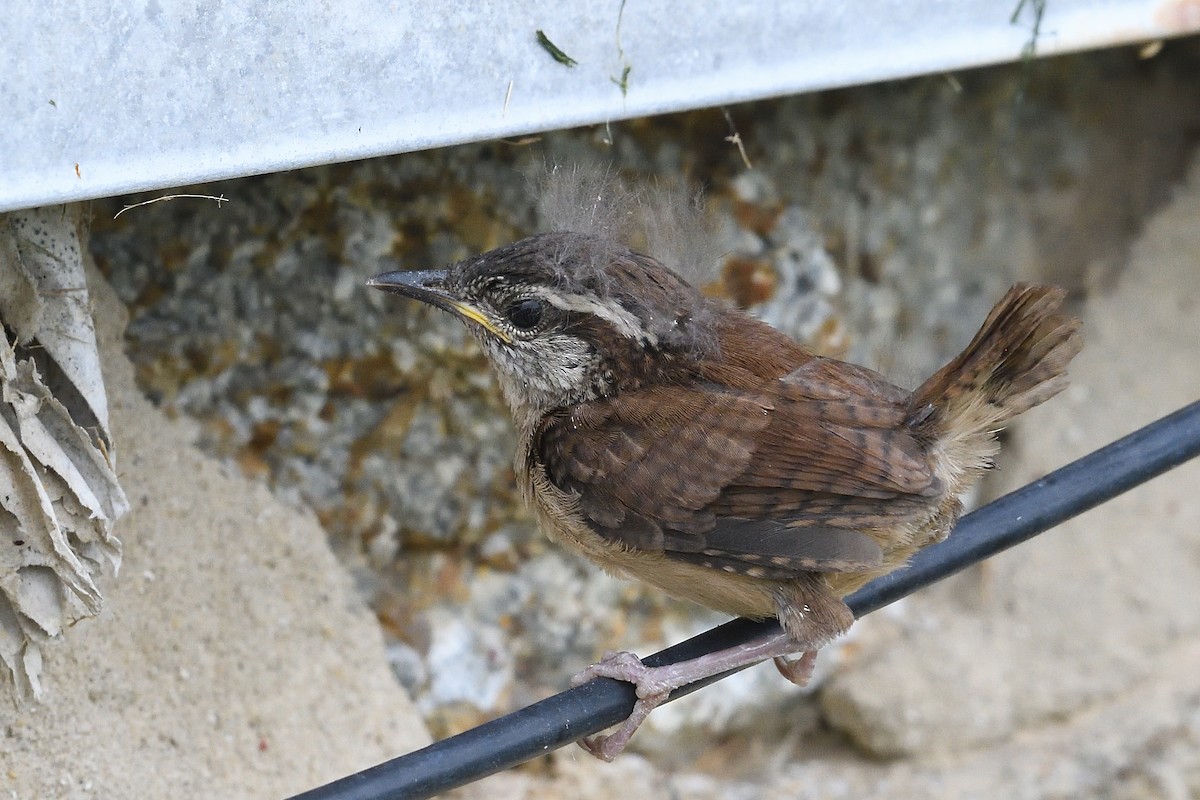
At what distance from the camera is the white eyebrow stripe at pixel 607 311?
10.3ft

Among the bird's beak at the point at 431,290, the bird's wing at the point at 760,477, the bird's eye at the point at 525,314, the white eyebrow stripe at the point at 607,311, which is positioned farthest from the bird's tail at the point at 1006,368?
the bird's beak at the point at 431,290

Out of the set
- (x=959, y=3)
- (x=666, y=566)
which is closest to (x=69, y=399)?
(x=666, y=566)

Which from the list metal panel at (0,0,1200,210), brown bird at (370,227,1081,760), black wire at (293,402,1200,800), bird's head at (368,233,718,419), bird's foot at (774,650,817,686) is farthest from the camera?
bird's foot at (774,650,817,686)

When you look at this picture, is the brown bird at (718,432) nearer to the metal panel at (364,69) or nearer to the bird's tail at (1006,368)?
the bird's tail at (1006,368)

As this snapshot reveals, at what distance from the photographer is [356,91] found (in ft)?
8.96

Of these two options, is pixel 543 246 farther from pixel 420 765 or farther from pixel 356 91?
pixel 420 765

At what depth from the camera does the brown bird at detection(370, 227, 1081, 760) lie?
114 inches

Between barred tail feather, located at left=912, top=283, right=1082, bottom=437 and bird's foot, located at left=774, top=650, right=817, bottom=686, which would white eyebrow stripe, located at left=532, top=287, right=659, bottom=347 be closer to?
barred tail feather, located at left=912, top=283, right=1082, bottom=437

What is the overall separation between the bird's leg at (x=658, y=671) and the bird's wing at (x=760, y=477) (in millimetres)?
200

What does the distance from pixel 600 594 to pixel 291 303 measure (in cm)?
141

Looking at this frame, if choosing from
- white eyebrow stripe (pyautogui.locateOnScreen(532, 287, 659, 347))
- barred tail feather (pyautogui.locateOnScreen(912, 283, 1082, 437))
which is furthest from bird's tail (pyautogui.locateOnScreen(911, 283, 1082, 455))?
white eyebrow stripe (pyautogui.locateOnScreen(532, 287, 659, 347))

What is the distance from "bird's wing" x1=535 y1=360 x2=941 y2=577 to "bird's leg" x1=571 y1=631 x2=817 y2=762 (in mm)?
200

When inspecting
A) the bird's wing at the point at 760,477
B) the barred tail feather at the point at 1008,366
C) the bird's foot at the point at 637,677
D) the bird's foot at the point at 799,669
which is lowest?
the bird's foot at the point at 637,677

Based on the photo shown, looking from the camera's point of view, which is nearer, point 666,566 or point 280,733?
point 666,566
